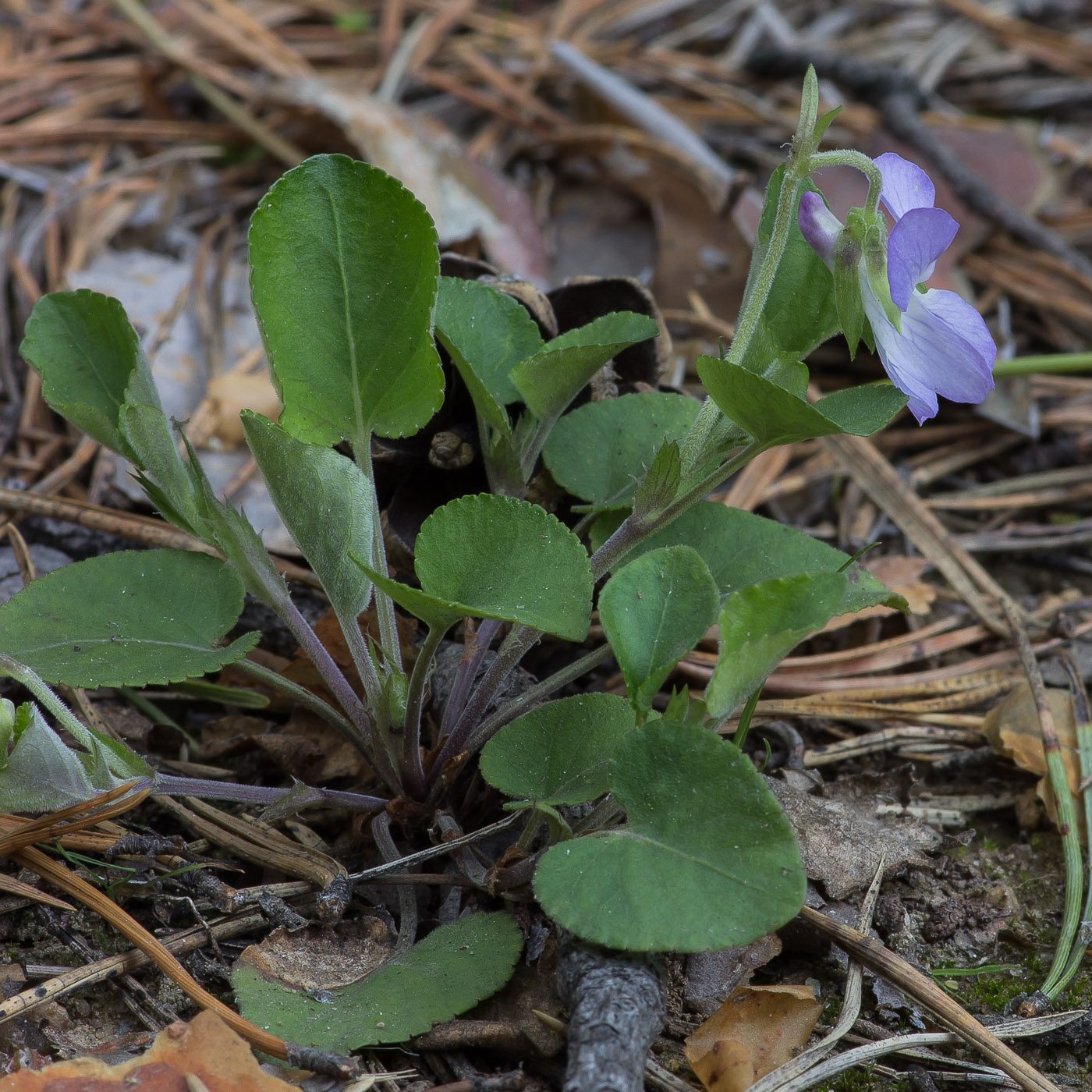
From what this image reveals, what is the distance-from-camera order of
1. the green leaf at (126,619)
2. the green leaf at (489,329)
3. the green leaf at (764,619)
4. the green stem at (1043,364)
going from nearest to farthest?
the green leaf at (764,619) < the green leaf at (126,619) < the green leaf at (489,329) < the green stem at (1043,364)

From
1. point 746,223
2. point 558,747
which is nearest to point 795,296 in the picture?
point 558,747

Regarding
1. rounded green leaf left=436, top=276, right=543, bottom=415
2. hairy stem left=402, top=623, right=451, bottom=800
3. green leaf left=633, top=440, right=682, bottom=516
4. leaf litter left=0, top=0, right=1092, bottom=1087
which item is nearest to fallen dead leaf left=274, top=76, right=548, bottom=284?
leaf litter left=0, top=0, right=1092, bottom=1087

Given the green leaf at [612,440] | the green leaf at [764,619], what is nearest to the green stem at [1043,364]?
the green leaf at [612,440]

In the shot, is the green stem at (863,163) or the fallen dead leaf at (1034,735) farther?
the fallen dead leaf at (1034,735)

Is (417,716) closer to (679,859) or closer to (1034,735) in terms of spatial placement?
(679,859)

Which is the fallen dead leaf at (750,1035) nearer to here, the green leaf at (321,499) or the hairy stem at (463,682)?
the hairy stem at (463,682)

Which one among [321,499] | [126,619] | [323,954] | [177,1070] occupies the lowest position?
[323,954]

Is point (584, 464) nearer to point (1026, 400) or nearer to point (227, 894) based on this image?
point (227, 894)
